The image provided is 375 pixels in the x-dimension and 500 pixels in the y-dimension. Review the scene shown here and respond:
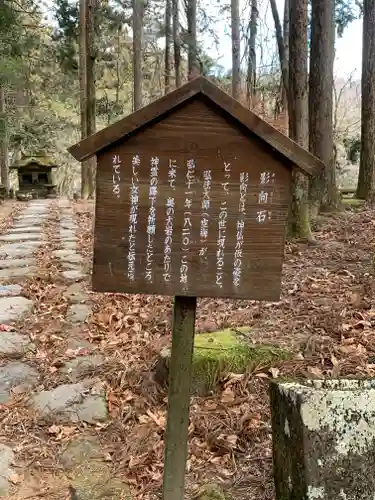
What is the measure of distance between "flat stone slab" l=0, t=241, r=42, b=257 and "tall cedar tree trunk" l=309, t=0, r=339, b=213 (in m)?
4.54

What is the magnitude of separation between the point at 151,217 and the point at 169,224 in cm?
8

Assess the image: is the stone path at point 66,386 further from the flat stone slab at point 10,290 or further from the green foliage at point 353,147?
the green foliage at point 353,147

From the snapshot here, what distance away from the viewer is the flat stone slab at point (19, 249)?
7.84m

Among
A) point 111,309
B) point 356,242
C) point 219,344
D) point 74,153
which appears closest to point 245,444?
point 219,344

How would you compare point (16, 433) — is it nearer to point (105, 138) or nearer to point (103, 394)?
point (103, 394)

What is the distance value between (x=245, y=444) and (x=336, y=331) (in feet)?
4.49

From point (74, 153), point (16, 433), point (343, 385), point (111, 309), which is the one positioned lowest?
point (16, 433)

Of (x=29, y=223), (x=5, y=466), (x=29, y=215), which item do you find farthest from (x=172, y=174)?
(x=29, y=215)

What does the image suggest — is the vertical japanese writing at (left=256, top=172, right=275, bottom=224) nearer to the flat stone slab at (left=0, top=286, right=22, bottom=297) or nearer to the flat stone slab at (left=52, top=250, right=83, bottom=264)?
the flat stone slab at (left=0, top=286, right=22, bottom=297)

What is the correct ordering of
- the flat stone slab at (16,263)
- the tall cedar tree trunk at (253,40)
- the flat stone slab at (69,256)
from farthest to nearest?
1. the tall cedar tree trunk at (253,40)
2. the flat stone slab at (69,256)
3. the flat stone slab at (16,263)

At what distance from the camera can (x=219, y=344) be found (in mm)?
3807

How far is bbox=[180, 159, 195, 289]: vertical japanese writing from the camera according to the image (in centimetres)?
225

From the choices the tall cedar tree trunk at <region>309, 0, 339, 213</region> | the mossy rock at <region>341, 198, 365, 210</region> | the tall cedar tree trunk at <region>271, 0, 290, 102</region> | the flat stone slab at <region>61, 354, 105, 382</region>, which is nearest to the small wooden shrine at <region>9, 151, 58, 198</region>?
the tall cedar tree trunk at <region>271, 0, 290, 102</region>

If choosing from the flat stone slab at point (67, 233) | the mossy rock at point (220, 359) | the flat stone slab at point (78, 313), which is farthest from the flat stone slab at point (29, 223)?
the mossy rock at point (220, 359)
